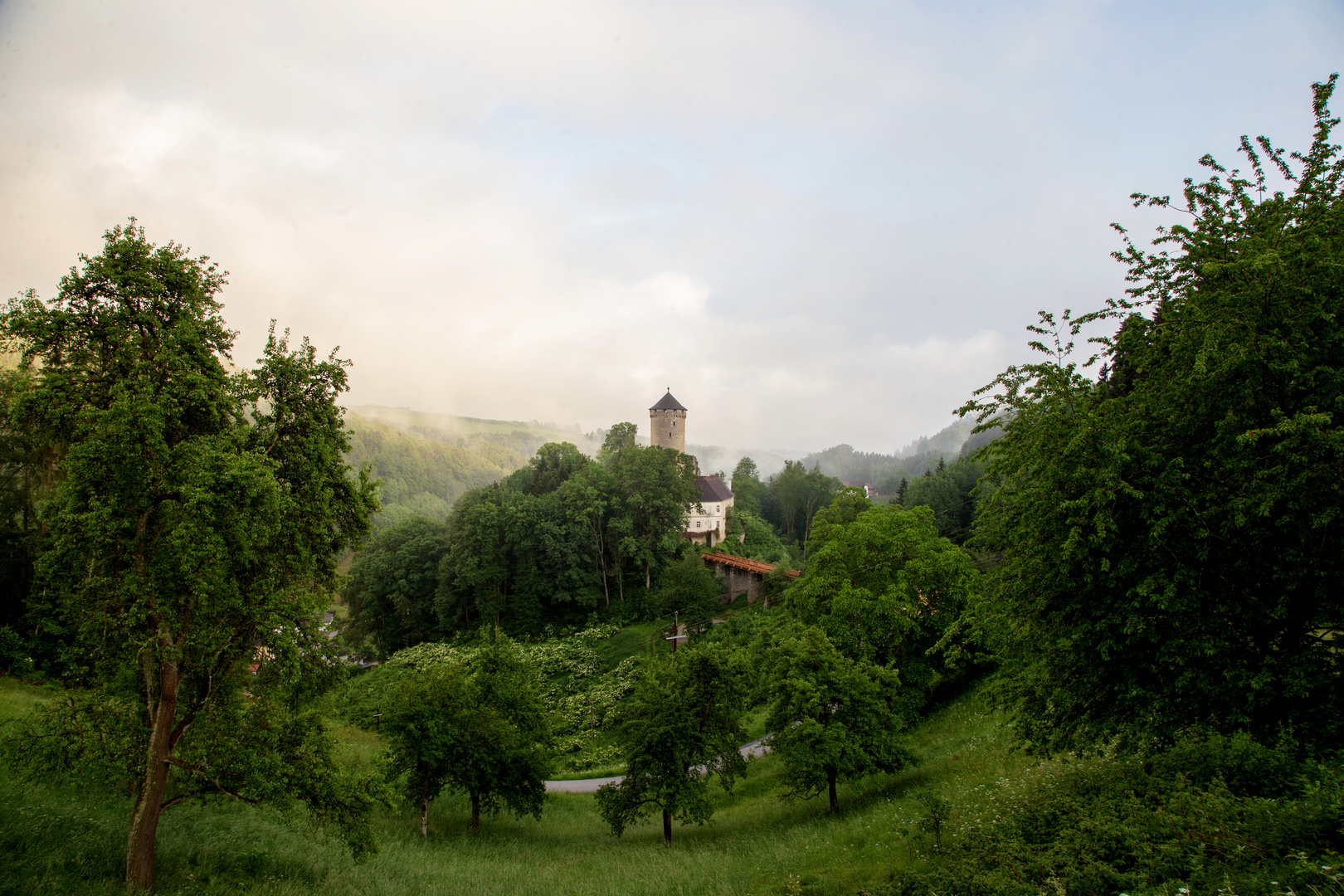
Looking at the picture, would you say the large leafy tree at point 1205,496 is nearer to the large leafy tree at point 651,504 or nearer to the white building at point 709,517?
the large leafy tree at point 651,504

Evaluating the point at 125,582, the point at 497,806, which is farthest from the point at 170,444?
the point at 497,806

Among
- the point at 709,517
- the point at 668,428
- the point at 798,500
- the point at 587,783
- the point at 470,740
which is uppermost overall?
the point at 668,428

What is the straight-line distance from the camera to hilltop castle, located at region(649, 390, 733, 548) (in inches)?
2323

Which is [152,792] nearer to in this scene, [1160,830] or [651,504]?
[1160,830]

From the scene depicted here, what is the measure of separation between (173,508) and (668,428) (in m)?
63.1

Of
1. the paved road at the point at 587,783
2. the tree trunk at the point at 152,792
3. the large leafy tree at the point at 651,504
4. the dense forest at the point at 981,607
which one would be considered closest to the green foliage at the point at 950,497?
the large leafy tree at the point at 651,504

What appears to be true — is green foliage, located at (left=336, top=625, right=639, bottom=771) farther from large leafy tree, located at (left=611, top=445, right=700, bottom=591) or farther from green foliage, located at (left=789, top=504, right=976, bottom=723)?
green foliage, located at (left=789, top=504, right=976, bottom=723)

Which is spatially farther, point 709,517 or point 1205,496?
point 709,517

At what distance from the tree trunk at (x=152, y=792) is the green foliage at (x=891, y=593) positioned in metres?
17.1

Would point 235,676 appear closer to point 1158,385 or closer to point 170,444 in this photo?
point 170,444

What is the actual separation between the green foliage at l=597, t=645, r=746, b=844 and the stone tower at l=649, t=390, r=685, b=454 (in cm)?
5421

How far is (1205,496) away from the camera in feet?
26.3

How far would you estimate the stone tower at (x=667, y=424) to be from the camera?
2781 inches

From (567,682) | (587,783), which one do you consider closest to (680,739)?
(587,783)
